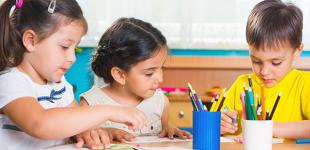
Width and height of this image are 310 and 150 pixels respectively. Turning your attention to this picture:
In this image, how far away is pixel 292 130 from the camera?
135cm

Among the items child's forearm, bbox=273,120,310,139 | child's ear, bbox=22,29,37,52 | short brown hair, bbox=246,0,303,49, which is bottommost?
child's forearm, bbox=273,120,310,139

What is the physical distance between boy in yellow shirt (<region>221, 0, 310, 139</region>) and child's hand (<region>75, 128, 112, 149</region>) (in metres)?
0.44

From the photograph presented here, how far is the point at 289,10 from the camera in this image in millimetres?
1619

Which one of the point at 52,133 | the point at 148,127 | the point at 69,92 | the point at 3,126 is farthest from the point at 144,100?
the point at 52,133

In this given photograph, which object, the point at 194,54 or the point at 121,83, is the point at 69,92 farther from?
the point at 194,54

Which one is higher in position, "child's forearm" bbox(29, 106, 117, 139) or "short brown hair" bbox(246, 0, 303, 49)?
"short brown hair" bbox(246, 0, 303, 49)

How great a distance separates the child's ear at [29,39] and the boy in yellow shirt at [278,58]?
2.04 feet

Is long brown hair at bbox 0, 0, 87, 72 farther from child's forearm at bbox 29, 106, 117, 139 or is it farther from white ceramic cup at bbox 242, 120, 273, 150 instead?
white ceramic cup at bbox 242, 120, 273, 150

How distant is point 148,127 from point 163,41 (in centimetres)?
30

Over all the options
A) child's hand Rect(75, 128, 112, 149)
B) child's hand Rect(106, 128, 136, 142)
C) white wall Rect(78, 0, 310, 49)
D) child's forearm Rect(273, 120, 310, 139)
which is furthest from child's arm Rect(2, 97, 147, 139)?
white wall Rect(78, 0, 310, 49)

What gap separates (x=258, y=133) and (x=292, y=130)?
0.97 feet

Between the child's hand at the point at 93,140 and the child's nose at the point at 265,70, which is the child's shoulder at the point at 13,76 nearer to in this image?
the child's hand at the point at 93,140

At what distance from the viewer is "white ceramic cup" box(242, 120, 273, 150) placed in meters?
1.08

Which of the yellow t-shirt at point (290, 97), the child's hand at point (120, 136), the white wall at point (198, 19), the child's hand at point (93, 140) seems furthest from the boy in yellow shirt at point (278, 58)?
the white wall at point (198, 19)
